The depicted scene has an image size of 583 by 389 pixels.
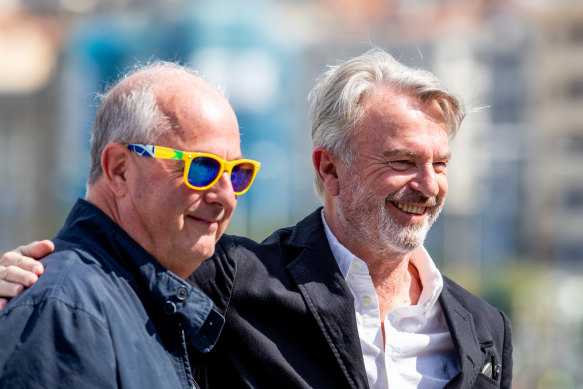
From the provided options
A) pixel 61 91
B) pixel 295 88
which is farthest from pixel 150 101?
pixel 61 91

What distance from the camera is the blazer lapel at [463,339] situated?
3318mm

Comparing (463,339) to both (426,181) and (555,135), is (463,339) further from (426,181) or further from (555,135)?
(555,135)

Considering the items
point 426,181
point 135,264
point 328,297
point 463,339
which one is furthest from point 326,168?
point 135,264

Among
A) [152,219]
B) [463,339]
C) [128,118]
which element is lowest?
[463,339]

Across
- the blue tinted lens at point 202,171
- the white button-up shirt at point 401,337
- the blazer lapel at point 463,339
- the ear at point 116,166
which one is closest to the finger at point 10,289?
the ear at point 116,166

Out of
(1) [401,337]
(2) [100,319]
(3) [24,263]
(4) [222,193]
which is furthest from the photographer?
(1) [401,337]

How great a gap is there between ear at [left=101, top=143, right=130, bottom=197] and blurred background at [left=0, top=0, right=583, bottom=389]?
4449 centimetres

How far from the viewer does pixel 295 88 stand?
57.5 meters

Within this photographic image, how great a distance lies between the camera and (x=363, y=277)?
347 cm

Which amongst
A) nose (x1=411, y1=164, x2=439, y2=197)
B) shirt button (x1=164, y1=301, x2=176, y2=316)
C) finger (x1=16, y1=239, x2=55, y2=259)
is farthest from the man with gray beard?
finger (x1=16, y1=239, x2=55, y2=259)

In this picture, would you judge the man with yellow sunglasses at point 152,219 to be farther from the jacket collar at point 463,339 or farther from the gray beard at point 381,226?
the jacket collar at point 463,339

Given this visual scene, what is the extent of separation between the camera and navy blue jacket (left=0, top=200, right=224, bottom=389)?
2.30 metres

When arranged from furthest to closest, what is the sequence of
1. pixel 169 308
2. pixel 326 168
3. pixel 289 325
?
1. pixel 326 168
2. pixel 289 325
3. pixel 169 308

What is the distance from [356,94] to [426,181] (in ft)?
1.40
